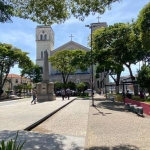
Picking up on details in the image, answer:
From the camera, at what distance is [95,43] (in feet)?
95.1

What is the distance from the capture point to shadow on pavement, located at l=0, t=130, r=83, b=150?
7215 mm

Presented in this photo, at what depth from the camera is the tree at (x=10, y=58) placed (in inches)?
1730

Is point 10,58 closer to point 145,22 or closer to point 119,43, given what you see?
point 119,43

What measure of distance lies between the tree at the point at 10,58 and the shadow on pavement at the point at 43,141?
120 feet

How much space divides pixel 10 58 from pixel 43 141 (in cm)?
3839

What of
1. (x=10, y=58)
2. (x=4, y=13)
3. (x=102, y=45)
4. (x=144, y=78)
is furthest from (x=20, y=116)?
(x=10, y=58)

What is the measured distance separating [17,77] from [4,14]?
342 ft

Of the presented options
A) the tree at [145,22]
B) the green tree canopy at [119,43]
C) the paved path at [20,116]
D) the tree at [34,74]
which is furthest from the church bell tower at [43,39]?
the tree at [145,22]

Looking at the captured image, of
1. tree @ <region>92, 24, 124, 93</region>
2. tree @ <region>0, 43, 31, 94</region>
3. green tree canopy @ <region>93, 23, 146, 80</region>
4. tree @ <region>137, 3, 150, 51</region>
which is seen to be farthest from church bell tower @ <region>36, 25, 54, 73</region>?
tree @ <region>137, 3, 150, 51</region>

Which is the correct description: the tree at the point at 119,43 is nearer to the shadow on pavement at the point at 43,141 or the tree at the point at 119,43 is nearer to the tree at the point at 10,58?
the shadow on pavement at the point at 43,141

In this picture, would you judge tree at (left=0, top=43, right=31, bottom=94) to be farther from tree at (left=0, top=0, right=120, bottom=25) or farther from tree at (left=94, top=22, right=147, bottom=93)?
tree at (left=0, top=0, right=120, bottom=25)

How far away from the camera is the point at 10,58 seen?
44531mm

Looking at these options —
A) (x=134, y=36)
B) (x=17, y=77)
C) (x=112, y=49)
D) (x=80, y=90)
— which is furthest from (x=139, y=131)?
(x=17, y=77)

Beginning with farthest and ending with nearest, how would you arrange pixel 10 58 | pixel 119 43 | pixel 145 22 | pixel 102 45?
pixel 10 58, pixel 102 45, pixel 119 43, pixel 145 22
